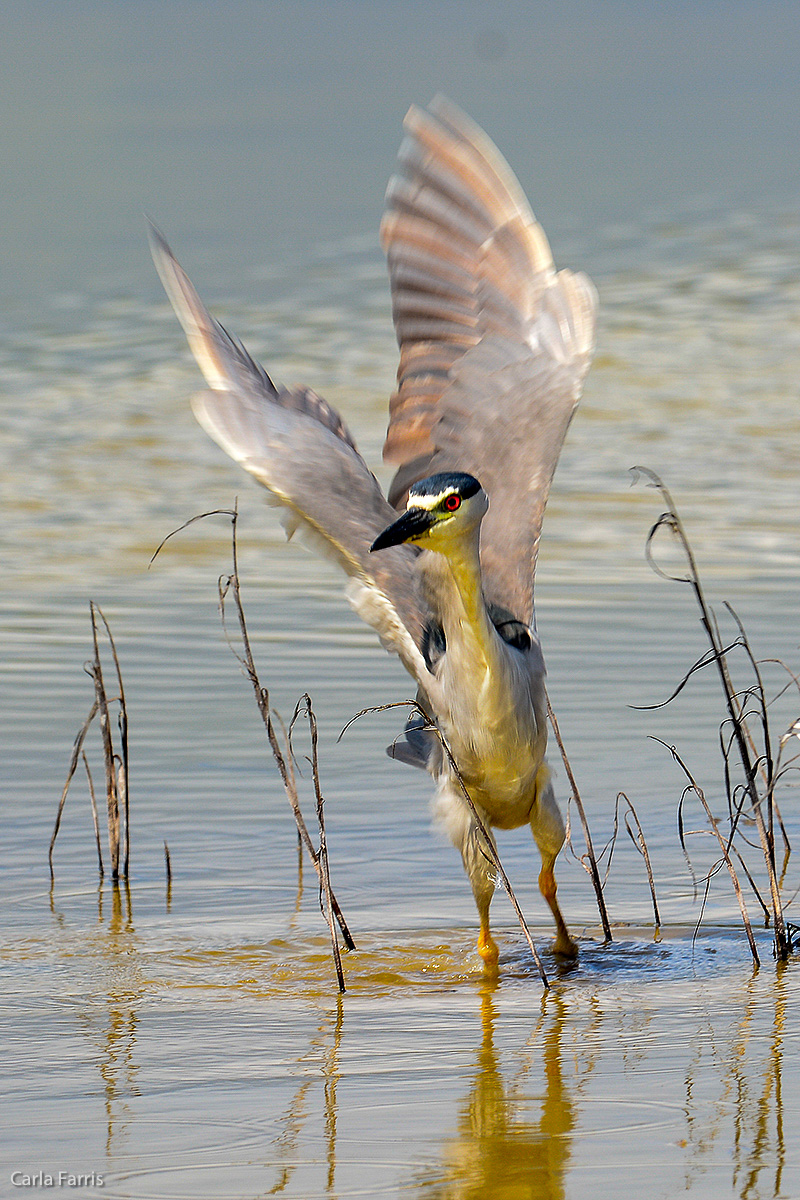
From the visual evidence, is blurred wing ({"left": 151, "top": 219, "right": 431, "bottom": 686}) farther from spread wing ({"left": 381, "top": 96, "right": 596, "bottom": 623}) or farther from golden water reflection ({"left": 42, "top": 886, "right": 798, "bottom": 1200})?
golden water reflection ({"left": 42, "top": 886, "right": 798, "bottom": 1200})

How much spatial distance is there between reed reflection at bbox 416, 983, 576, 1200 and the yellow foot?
71cm

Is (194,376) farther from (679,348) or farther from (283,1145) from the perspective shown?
(283,1145)

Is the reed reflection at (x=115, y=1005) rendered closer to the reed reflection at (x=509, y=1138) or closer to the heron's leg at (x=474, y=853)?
the reed reflection at (x=509, y=1138)

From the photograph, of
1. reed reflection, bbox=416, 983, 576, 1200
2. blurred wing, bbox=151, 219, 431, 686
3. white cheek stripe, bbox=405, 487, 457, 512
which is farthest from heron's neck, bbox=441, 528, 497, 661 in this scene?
reed reflection, bbox=416, 983, 576, 1200

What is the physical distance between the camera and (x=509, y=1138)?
356 cm

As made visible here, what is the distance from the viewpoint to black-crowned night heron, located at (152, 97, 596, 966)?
5016 millimetres

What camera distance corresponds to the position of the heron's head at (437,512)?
15.6 feet

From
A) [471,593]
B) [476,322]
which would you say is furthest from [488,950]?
[476,322]

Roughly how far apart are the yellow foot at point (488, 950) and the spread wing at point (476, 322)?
53.9 inches

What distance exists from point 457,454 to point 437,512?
51.5 inches

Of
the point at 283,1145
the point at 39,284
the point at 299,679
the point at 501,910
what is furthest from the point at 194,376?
the point at 283,1145

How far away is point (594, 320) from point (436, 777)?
170 cm

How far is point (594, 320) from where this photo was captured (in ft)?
19.9

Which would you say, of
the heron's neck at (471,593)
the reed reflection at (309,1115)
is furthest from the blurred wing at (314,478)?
the reed reflection at (309,1115)
